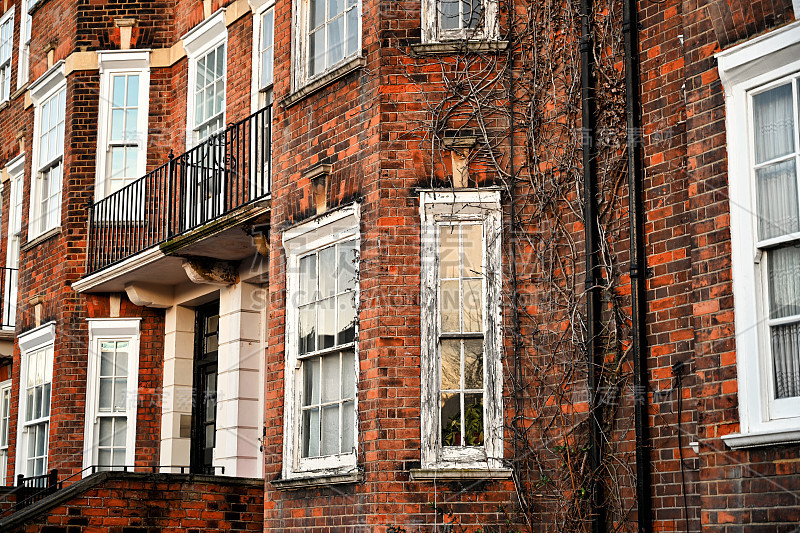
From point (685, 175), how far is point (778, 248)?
1.18 metres

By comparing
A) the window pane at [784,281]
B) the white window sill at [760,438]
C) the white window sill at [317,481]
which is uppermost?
the window pane at [784,281]

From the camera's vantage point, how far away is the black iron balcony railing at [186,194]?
12.6 meters

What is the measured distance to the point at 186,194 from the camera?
14.1 meters

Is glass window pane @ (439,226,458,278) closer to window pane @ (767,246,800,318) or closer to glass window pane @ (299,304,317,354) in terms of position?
glass window pane @ (299,304,317,354)

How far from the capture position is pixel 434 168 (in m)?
9.58

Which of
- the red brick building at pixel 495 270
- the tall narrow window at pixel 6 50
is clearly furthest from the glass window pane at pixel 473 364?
the tall narrow window at pixel 6 50

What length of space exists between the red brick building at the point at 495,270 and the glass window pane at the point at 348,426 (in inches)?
1.0

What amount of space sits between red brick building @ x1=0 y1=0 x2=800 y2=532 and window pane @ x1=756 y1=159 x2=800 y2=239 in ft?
0.05

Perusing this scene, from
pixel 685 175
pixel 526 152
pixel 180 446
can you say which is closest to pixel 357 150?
pixel 526 152

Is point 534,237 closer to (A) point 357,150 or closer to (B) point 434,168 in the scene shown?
(B) point 434,168

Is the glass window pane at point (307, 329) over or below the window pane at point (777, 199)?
below

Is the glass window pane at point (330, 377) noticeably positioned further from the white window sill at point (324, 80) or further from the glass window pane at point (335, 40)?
the glass window pane at point (335, 40)

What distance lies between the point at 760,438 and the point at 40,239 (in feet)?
41.7

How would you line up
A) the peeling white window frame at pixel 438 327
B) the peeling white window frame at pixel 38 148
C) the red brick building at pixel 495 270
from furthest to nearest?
1. the peeling white window frame at pixel 38 148
2. the peeling white window frame at pixel 438 327
3. the red brick building at pixel 495 270
